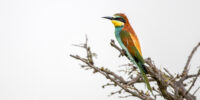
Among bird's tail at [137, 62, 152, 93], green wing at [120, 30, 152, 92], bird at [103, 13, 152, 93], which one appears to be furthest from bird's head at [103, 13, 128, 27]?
bird's tail at [137, 62, 152, 93]

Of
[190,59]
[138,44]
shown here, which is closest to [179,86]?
[190,59]

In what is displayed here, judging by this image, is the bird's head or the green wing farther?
the bird's head

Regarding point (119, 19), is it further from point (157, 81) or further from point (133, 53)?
point (157, 81)

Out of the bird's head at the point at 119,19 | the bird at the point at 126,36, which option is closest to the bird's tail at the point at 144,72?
the bird at the point at 126,36

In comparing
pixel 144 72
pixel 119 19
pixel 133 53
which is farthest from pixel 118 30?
pixel 144 72

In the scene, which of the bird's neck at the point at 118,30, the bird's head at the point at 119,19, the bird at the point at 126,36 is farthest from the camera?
the bird's neck at the point at 118,30

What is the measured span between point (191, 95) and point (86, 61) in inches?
36.5

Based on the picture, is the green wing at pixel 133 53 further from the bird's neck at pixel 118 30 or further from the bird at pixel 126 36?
the bird's neck at pixel 118 30

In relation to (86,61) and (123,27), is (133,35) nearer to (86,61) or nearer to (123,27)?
(123,27)

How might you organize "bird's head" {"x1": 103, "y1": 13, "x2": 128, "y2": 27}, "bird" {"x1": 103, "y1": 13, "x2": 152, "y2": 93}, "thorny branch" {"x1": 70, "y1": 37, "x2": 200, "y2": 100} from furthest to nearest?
"bird's head" {"x1": 103, "y1": 13, "x2": 128, "y2": 27}
"bird" {"x1": 103, "y1": 13, "x2": 152, "y2": 93}
"thorny branch" {"x1": 70, "y1": 37, "x2": 200, "y2": 100}

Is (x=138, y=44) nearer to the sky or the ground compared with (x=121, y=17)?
nearer to the ground

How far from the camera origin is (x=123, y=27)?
443 centimetres

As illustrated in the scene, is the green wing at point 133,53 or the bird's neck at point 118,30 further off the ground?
the bird's neck at point 118,30

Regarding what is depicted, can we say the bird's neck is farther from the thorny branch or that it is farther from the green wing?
the thorny branch
